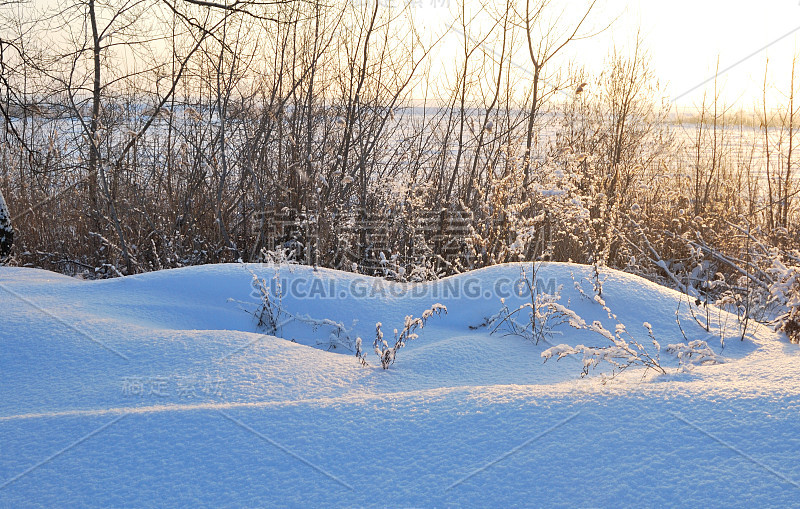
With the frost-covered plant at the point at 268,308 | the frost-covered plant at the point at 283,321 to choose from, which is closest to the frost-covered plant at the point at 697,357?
the frost-covered plant at the point at 283,321

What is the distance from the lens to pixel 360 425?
1494mm

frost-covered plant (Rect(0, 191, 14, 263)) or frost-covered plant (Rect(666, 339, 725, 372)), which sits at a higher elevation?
frost-covered plant (Rect(0, 191, 14, 263))

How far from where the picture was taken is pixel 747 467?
4.13ft

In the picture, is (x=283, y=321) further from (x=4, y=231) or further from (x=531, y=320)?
(x=4, y=231)

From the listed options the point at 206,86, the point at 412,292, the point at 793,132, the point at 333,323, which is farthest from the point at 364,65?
the point at 793,132

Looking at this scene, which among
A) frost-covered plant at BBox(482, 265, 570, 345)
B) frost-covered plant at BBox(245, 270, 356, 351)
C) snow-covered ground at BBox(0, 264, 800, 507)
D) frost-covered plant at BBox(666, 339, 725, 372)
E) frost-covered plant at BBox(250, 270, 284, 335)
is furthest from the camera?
frost-covered plant at BBox(250, 270, 284, 335)

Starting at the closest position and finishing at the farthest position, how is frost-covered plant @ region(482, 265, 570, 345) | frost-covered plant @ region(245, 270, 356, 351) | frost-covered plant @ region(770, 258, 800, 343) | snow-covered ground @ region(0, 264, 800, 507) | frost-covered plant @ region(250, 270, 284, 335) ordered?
1. snow-covered ground @ region(0, 264, 800, 507)
2. frost-covered plant @ region(770, 258, 800, 343)
3. frost-covered plant @ region(482, 265, 570, 345)
4. frost-covered plant @ region(245, 270, 356, 351)
5. frost-covered plant @ region(250, 270, 284, 335)

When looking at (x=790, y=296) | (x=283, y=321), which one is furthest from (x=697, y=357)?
(x=283, y=321)

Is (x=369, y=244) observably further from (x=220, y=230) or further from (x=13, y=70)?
(x=13, y=70)

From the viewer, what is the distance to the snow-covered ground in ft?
4.00

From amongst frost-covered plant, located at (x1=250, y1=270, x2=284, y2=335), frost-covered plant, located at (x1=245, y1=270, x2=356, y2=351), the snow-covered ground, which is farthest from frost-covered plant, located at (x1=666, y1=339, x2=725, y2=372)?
frost-covered plant, located at (x1=250, y1=270, x2=284, y2=335)

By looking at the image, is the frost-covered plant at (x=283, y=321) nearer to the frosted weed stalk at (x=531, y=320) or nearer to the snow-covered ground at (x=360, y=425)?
the snow-covered ground at (x=360, y=425)

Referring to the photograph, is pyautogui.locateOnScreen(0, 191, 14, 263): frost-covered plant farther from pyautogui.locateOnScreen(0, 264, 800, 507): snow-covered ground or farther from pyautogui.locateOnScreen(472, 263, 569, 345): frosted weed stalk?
pyautogui.locateOnScreen(472, 263, 569, 345): frosted weed stalk

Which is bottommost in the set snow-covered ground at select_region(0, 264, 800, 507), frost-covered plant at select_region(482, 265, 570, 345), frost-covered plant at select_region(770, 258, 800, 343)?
snow-covered ground at select_region(0, 264, 800, 507)
